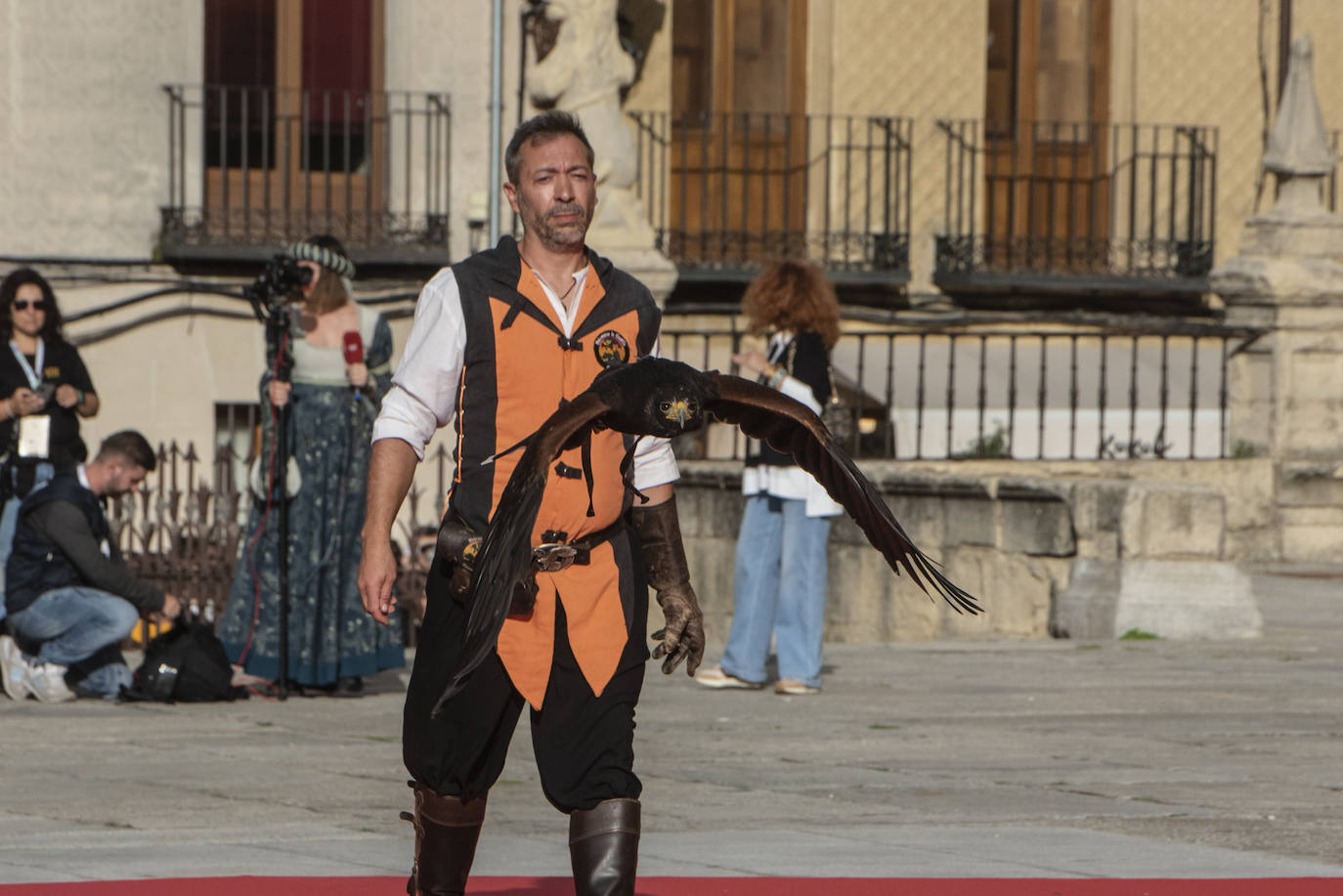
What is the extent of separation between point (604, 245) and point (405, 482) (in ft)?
36.9

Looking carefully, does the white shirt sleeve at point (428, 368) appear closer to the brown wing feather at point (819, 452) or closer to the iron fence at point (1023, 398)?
the brown wing feather at point (819, 452)

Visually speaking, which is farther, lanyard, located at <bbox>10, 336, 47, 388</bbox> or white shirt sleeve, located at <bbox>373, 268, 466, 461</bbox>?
lanyard, located at <bbox>10, 336, 47, 388</bbox>

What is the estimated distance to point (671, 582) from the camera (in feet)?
16.3

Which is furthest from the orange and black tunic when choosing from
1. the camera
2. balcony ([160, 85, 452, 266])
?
balcony ([160, 85, 452, 266])

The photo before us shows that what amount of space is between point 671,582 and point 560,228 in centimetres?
78

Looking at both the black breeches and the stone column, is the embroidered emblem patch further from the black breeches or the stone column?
the stone column

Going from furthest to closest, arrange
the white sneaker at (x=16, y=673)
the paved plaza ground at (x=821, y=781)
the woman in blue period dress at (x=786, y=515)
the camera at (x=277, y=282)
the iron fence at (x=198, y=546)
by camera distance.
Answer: the iron fence at (x=198, y=546), the woman in blue period dress at (x=786, y=515), the white sneaker at (x=16, y=673), the camera at (x=277, y=282), the paved plaza ground at (x=821, y=781)

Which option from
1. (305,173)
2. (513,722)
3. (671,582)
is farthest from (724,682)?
(305,173)

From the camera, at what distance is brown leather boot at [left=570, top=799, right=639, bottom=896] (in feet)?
14.9

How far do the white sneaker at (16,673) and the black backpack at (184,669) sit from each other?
0.42 metres

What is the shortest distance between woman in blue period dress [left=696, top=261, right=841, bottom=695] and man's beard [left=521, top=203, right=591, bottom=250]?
4695 millimetres

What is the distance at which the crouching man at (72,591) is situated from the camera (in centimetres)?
945

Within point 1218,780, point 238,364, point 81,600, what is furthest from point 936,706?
point 238,364

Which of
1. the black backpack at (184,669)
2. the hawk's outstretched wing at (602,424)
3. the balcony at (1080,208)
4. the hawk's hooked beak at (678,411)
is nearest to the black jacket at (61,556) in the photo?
the black backpack at (184,669)
